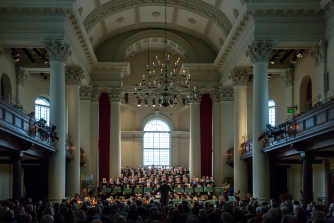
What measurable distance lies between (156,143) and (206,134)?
9.44 meters

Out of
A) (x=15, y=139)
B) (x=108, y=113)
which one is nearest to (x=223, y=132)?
(x=108, y=113)

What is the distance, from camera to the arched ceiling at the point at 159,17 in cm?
2455

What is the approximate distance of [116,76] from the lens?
30.2m

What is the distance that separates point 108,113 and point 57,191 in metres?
12.1

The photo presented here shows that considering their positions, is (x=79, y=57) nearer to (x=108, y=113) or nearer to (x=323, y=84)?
(x=108, y=113)

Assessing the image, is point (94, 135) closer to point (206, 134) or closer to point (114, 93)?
point (114, 93)

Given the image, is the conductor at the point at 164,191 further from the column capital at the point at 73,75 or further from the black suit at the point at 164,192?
the column capital at the point at 73,75

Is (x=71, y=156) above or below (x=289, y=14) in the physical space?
below

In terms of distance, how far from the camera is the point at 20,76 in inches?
941

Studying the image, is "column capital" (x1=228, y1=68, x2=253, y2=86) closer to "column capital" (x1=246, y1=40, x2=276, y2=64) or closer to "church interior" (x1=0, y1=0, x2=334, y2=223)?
"church interior" (x1=0, y1=0, x2=334, y2=223)

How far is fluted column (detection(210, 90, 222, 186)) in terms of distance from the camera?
97.1 ft

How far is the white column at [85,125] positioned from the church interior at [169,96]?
7 centimetres

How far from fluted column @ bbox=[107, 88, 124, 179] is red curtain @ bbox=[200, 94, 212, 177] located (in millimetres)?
5670

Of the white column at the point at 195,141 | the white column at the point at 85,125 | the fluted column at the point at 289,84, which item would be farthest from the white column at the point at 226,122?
the white column at the point at 85,125
